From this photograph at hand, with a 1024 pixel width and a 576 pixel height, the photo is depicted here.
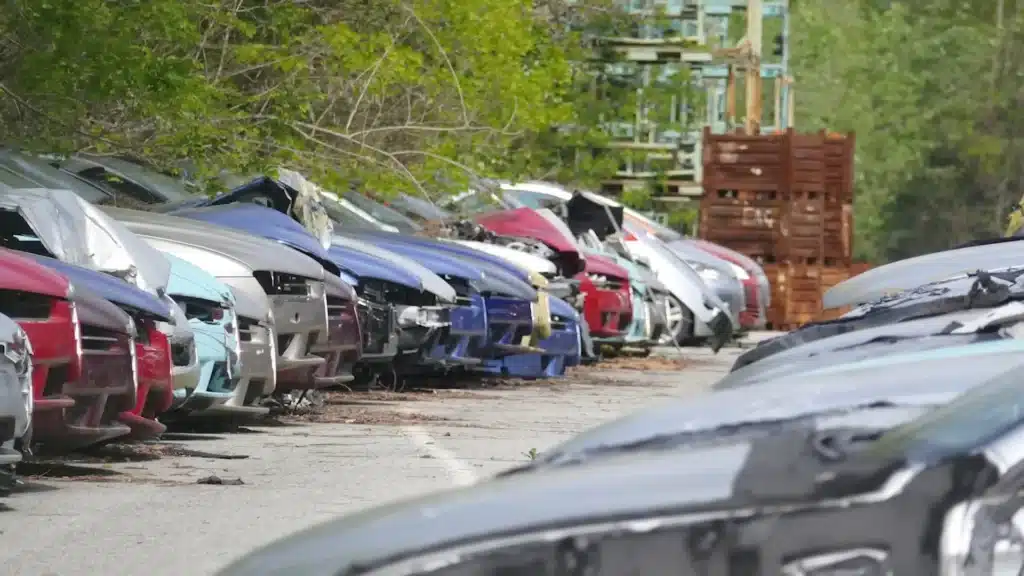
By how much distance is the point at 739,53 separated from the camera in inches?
2167

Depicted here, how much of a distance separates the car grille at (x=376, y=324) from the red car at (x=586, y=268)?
19.0 feet

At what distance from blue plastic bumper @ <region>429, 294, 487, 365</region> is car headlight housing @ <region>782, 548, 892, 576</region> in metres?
14.8

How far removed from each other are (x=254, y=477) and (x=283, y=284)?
3.25 meters

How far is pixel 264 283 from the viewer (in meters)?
14.2

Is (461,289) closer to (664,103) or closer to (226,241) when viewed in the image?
(226,241)

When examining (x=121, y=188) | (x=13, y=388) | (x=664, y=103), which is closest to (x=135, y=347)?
(x=13, y=388)

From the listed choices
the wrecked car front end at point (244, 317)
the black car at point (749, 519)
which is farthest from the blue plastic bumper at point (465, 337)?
the black car at point (749, 519)

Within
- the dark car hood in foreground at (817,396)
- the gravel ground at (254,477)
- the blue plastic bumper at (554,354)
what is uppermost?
the dark car hood in foreground at (817,396)

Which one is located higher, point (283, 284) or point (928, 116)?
point (928, 116)

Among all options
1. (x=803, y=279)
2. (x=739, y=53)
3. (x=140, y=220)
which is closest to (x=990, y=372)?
(x=140, y=220)

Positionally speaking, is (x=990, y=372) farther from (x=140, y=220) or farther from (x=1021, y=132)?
(x=1021, y=132)

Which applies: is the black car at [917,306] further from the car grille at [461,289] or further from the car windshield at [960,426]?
the car grille at [461,289]

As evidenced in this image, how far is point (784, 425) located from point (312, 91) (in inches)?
735

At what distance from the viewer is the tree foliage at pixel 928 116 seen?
94.9 meters
